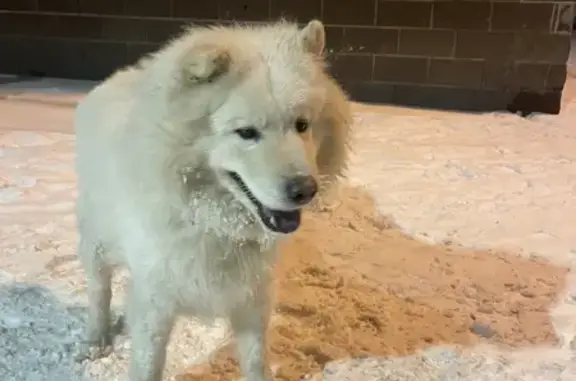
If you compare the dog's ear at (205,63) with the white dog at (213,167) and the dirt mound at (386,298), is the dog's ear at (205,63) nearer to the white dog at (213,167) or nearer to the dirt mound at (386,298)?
the white dog at (213,167)

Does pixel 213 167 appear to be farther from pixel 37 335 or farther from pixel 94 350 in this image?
pixel 37 335

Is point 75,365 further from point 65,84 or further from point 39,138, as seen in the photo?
point 65,84

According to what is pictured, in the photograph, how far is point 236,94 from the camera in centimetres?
139

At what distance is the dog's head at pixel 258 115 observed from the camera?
1376 mm

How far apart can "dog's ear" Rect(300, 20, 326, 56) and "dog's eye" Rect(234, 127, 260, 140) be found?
232mm

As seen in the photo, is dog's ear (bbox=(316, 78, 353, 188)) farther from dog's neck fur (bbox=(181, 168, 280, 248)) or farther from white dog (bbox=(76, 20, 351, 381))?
dog's neck fur (bbox=(181, 168, 280, 248))

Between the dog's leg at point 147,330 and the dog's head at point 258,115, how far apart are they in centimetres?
36

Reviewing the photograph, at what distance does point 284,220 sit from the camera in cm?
146

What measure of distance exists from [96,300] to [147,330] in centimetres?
42

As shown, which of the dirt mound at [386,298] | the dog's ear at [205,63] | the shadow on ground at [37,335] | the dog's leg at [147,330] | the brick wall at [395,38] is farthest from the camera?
the brick wall at [395,38]

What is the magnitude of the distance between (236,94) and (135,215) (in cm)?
39

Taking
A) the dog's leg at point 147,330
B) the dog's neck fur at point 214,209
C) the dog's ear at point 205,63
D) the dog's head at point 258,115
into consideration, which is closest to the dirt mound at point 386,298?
the dog's leg at point 147,330

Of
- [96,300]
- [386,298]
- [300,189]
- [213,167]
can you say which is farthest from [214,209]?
[386,298]

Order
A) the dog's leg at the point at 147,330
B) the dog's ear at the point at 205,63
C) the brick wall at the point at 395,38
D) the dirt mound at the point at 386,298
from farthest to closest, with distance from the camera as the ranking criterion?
1. the brick wall at the point at 395,38
2. the dirt mound at the point at 386,298
3. the dog's leg at the point at 147,330
4. the dog's ear at the point at 205,63
